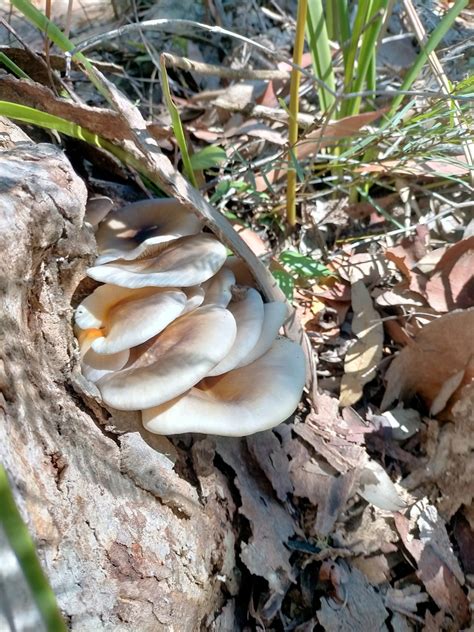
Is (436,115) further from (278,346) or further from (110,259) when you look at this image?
(110,259)

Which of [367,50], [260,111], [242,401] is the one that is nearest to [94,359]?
[242,401]

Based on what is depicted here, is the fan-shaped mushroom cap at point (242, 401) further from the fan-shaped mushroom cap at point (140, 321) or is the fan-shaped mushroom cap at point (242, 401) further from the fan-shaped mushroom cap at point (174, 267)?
the fan-shaped mushroom cap at point (174, 267)

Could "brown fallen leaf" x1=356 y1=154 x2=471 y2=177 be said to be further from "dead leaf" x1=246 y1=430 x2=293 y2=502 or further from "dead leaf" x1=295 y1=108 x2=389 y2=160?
"dead leaf" x1=246 y1=430 x2=293 y2=502

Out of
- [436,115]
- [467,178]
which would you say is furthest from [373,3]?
[467,178]

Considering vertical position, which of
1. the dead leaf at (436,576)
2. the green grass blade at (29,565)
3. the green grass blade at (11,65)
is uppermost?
the green grass blade at (11,65)

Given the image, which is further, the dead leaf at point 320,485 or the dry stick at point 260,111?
the dry stick at point 260,111

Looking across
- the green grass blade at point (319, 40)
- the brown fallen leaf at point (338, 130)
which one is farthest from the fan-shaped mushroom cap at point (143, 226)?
the green grass blade at point (319, 40)

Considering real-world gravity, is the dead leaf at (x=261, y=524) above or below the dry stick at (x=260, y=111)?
below
